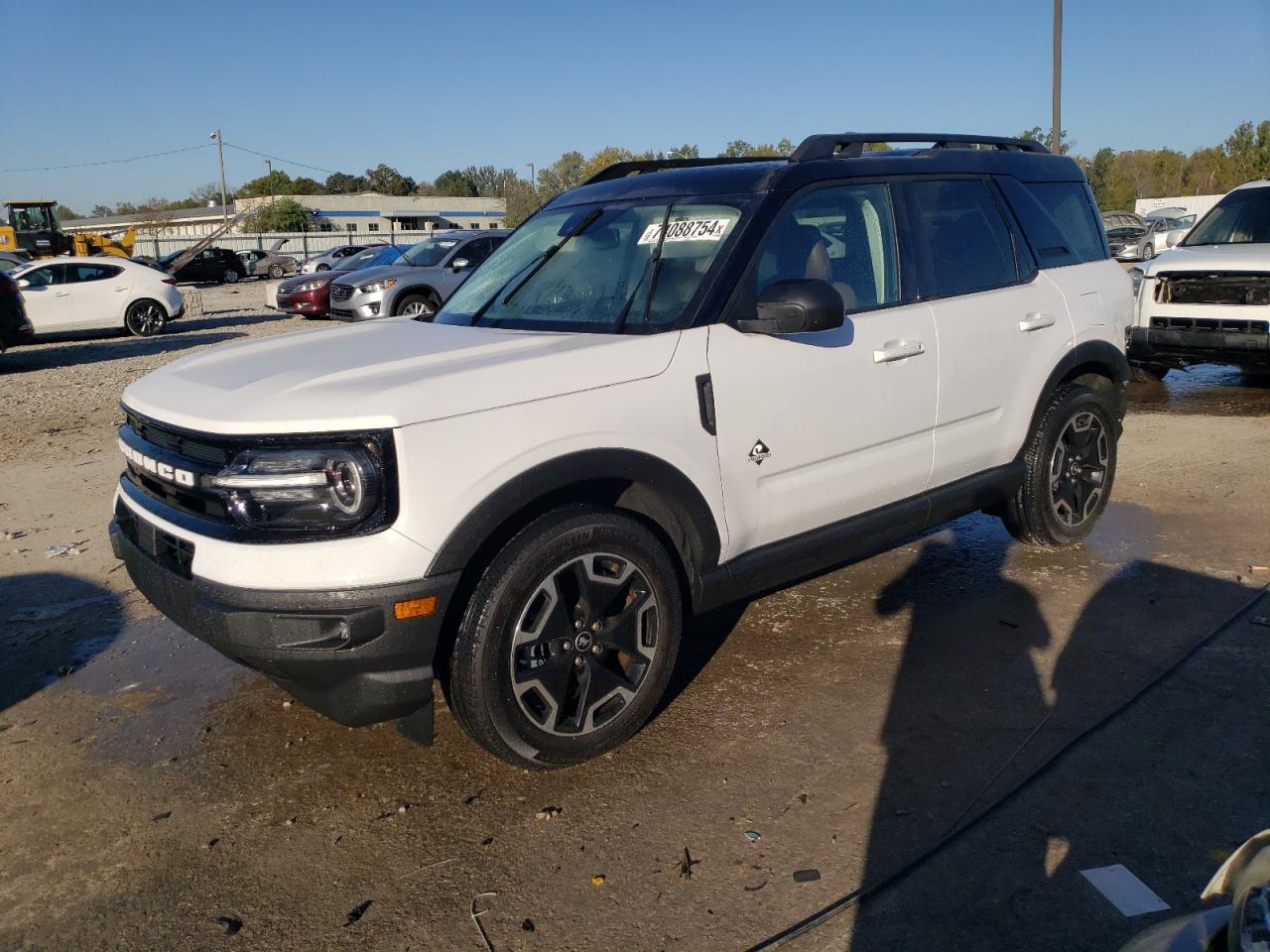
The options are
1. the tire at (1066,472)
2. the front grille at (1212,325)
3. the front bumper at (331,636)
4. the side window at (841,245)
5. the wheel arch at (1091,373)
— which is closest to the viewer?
the front bumper at (331,636)


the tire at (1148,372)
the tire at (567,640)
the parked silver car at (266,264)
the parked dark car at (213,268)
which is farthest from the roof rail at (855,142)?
the parked silver car at (266,264)

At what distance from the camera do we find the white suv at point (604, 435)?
2.93m

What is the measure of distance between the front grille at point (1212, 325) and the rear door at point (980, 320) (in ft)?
16.9

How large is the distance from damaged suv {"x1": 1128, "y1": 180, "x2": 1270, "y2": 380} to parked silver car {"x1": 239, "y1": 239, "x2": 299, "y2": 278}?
40.4m

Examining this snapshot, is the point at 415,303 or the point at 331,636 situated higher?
the point at 415,303

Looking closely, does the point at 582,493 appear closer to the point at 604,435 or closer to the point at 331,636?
the point at 604,435

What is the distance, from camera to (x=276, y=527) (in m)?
2.94

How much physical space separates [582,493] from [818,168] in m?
1.69

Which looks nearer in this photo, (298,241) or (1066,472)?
(1066,472)

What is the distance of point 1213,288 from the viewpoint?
9344mm

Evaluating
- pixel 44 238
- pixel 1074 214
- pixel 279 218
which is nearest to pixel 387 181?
pixel 279 218

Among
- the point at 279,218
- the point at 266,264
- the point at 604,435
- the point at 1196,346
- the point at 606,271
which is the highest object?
the point at 279,218

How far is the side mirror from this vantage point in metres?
3.53

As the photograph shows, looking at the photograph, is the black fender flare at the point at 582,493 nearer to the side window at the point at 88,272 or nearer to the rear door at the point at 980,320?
the rear door at the point at 980,320
